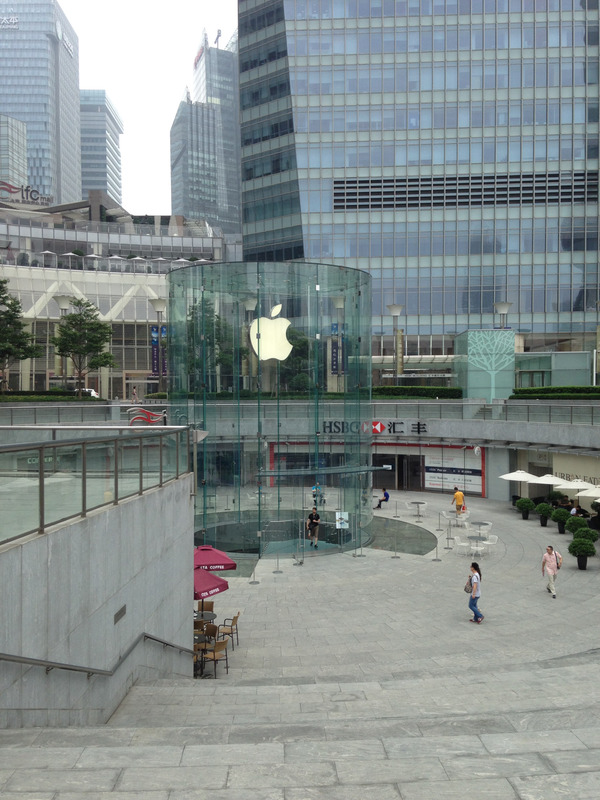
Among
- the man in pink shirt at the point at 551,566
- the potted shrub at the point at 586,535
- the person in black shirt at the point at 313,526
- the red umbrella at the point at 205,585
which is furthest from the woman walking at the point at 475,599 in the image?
the person in black shirt at the point at 313,526

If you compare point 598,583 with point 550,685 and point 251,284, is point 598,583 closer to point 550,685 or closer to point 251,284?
point 550,685

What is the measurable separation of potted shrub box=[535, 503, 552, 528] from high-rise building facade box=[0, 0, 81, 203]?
187m

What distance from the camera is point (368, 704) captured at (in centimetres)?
925

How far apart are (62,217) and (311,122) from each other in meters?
45.4

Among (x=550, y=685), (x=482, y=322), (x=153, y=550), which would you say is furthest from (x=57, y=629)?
(x=482, y=322)

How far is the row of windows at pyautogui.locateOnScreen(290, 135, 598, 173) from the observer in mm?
69188

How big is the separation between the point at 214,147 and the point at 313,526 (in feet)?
615

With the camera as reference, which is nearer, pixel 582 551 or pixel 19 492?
pixel 19 492

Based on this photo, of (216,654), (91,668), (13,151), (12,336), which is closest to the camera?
(91,668)

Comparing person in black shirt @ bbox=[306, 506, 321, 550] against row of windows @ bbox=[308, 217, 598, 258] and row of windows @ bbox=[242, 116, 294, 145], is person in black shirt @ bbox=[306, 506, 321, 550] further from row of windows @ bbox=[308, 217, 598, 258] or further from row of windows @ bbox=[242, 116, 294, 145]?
row of windows @ bbox=[242, 116, 294, 145]

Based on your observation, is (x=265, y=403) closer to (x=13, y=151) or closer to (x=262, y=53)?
(x=262, y=53)

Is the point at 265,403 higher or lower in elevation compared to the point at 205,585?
higher

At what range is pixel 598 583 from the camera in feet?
59.8

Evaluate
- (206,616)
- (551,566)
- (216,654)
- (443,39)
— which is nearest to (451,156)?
(443,39)
